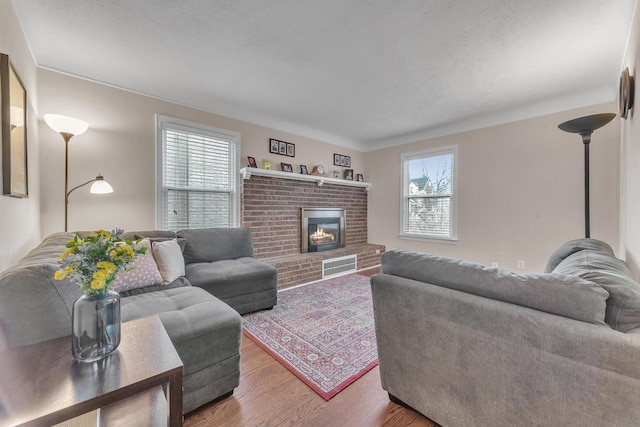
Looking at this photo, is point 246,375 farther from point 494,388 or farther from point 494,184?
point 494,184

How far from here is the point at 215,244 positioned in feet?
9.85

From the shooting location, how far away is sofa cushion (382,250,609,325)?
92 cm

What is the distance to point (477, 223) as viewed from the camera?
3885mm

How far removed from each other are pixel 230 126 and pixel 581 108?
4389 millimetres

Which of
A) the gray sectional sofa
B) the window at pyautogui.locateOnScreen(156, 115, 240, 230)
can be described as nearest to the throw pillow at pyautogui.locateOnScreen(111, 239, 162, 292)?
the gray sectional sofa

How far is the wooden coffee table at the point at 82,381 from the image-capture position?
0.71m

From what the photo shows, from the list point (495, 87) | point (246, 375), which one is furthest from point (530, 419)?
point (495, 87)

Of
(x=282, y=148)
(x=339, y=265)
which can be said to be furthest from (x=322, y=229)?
(x=282, y=148)

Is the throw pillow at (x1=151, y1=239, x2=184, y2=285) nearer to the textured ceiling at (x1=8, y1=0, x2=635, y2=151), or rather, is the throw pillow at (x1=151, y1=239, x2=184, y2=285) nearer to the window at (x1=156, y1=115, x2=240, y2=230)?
the window at (x1=156, y1=115, x2=240, y2=230)

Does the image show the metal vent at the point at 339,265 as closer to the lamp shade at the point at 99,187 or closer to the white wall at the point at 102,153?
the white wall at the point at 102,153

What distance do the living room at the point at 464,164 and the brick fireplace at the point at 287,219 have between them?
0.40 meters

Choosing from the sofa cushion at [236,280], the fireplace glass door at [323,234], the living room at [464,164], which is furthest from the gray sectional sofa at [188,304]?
the fireplace glass door at [323,234]

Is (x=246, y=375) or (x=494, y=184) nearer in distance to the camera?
(x=246, y=375)

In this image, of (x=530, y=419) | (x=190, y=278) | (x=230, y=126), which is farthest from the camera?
(x=230, y=126)
